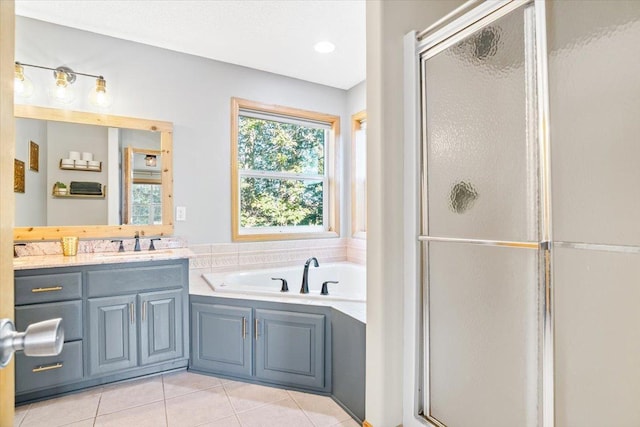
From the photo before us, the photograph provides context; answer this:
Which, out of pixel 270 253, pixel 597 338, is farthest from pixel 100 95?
pixel 597 338

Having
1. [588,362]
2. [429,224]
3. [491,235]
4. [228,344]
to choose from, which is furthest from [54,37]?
[588,362]

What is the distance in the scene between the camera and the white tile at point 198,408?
187cm

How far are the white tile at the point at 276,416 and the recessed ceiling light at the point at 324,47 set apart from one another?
2.68 metres

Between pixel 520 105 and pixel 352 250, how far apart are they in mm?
2615

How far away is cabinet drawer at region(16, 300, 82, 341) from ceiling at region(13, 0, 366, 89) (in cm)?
202

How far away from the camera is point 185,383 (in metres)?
2.27

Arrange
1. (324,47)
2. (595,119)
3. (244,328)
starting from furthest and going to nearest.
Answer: (324,47), (244,328), (595,119)

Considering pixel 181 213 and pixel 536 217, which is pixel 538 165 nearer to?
pixel 536 217

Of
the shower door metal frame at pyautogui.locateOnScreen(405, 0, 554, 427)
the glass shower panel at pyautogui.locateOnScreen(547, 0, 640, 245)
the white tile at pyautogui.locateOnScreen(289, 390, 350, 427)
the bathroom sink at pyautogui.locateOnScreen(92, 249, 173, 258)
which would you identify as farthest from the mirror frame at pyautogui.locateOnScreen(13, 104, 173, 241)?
the glass shower panel at pyautogui.locateOnScreen(547, 0, 640, 245)

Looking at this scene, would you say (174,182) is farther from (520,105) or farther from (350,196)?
(520,105)

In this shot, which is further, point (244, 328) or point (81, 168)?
point (81, 168)

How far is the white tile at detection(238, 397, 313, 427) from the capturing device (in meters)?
1.84

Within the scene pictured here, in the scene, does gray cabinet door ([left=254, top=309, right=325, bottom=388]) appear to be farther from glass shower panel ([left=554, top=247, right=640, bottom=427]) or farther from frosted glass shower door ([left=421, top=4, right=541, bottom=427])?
glass shower panel ([left=554, top=247, right=640, bottom=427])

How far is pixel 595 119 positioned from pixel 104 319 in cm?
277
